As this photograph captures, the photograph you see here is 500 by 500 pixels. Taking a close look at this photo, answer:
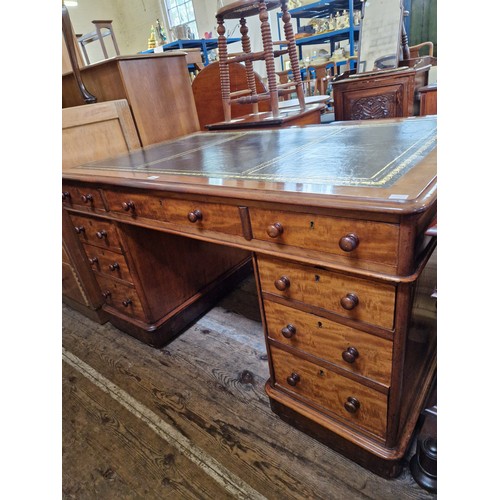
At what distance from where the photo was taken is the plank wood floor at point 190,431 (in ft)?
3.72

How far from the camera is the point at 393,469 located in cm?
107

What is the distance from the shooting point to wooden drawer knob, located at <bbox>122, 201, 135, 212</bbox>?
4.25 feet

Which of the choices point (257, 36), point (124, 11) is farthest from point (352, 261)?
point (124, 11)

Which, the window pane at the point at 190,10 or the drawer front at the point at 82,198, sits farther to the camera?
the window pane at the point at 190,10

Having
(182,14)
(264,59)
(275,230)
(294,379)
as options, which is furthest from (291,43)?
(182,14)

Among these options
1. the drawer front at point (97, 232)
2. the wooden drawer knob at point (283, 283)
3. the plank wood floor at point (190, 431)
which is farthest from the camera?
the drawer front at point (97, 232)

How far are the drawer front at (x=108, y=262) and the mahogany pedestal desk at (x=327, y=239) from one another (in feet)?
0.32

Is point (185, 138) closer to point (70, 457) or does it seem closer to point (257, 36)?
point (70, 457)

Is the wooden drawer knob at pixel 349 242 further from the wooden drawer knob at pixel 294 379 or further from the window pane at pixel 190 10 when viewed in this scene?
the window pane at pixel 190 10

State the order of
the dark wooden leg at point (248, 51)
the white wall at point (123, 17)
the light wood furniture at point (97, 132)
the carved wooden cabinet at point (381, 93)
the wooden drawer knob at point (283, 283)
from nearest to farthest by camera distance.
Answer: the wooden drawer knob at point (283, 283)
the light wood furniture at point (97, 132)
the dark wooden leg at point (248, 51)
the carved wooden cabinet at point (381, 93)
the white wall at point (123, 17)

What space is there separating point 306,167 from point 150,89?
4.81 feet

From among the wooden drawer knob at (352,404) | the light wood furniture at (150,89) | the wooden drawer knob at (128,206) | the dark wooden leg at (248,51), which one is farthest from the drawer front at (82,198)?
the dark wooden leg at (248,51)

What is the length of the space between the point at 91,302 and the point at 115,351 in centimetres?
36

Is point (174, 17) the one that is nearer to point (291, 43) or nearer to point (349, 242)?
point (291, 43)
